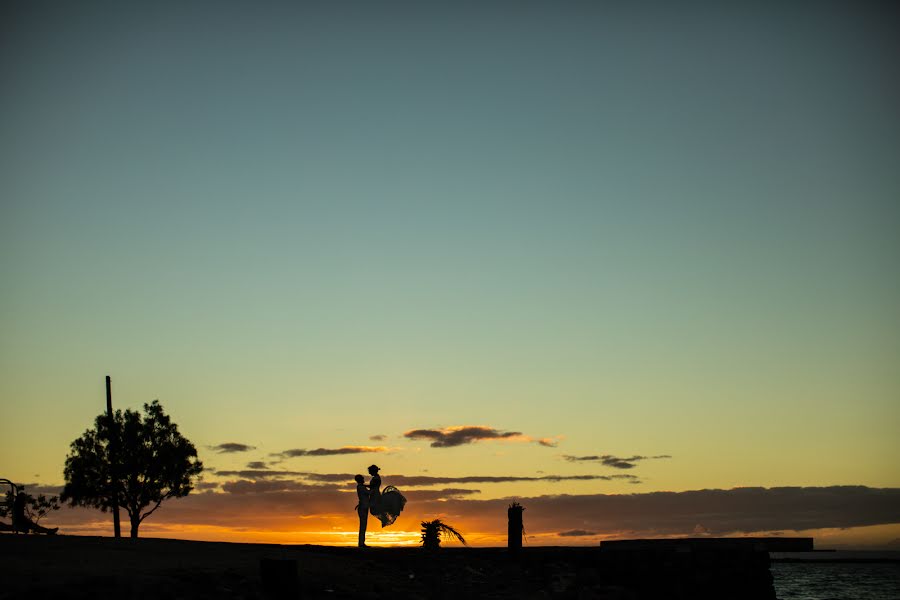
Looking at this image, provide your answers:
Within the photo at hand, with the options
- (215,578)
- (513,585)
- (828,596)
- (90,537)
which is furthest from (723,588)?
(828,596)

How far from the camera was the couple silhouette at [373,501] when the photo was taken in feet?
86.2

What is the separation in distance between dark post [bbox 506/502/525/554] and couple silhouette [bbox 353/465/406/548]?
134 inches

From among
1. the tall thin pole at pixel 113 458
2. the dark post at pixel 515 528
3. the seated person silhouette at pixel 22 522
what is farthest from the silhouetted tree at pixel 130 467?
the dark post at pixel 515 528

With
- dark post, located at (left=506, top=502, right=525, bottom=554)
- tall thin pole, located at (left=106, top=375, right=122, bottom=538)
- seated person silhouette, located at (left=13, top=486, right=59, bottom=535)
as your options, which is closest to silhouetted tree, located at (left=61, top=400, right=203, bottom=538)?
tall thin pole, located at (left=106, top=375, right=122, bottom=538)

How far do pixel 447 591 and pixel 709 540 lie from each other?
8.18 meters

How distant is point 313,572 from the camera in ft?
71.2

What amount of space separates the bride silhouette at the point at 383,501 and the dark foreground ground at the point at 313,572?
1.57 meters

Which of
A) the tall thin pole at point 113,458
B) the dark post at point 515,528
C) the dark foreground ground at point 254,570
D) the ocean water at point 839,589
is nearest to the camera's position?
the dark foreground ground at point 254,570

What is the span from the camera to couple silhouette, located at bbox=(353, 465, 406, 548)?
26281mm

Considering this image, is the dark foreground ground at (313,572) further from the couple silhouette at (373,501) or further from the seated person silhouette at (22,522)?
the seated person silhouette at (22,522)

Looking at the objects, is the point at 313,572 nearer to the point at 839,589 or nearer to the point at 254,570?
the point at 254,570

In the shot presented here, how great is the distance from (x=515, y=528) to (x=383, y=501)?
3.99m

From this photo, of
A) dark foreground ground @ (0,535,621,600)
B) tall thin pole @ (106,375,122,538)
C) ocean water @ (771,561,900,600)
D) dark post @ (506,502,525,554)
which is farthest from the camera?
ocean water @ (771,561,900,600)

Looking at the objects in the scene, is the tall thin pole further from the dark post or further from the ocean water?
the ocean water
